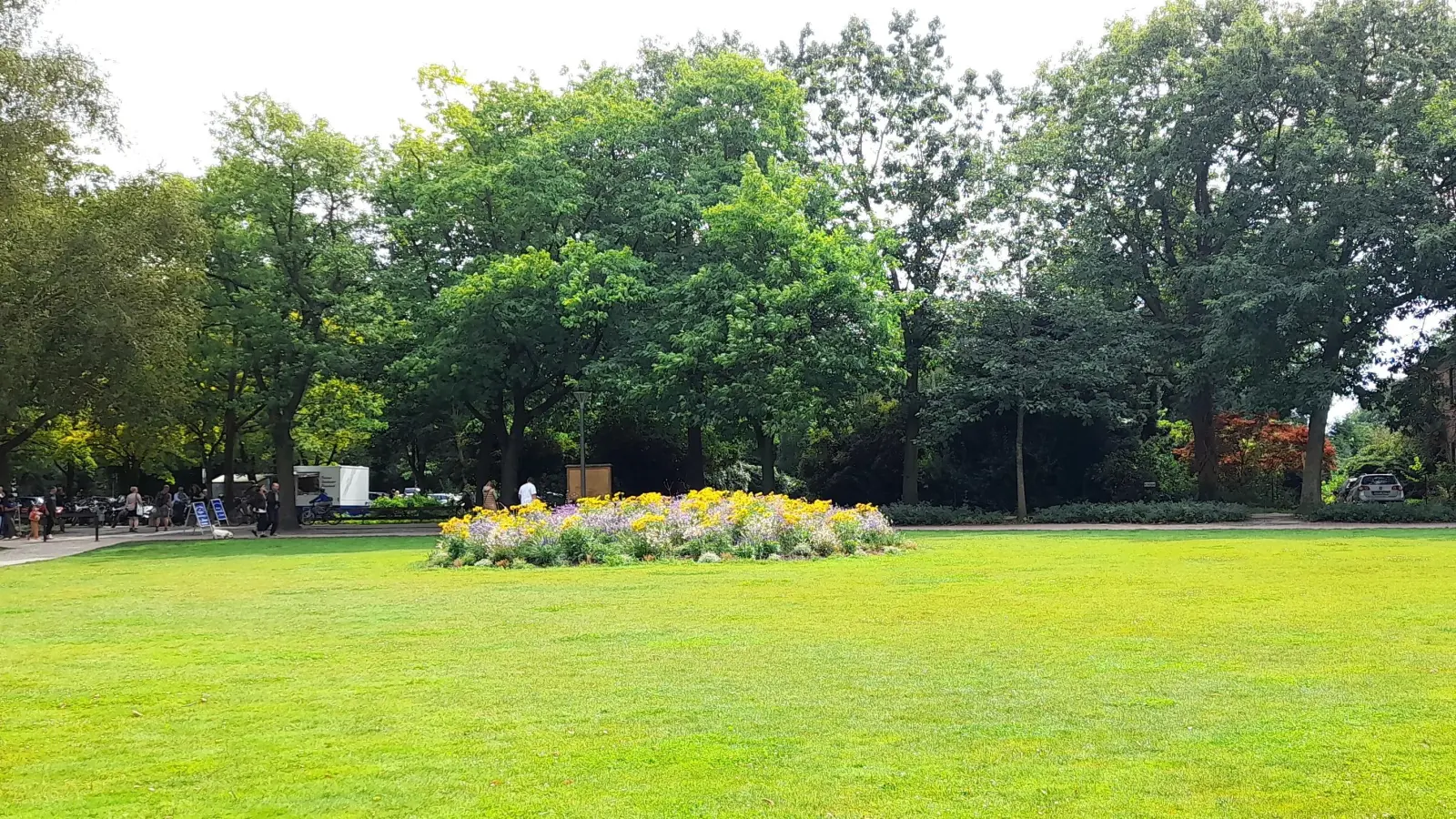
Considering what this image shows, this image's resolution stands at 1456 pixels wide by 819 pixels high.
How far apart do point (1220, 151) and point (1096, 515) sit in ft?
44.4

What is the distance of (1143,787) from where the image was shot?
17.3 feet

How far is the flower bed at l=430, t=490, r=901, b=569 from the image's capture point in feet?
65.4

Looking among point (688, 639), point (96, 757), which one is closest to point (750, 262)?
point (688, 639)

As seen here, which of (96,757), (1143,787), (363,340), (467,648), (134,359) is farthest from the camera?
(363,340)

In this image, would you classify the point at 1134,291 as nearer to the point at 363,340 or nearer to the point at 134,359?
the point at 363,340

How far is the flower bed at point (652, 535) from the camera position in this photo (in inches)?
785

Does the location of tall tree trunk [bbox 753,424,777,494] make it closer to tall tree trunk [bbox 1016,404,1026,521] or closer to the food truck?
tall tree trunk [bbox 1016,404,1026,521]

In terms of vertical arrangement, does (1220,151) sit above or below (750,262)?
above

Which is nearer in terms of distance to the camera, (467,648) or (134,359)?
(467,648)

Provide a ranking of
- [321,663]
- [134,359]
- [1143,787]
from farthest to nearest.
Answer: [134,359] → [321,663] → [1143,787]

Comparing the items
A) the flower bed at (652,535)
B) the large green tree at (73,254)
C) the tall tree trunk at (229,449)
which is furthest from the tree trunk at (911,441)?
the tall tree trunk at (229,449)

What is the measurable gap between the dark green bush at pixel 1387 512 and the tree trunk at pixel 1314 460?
157cm

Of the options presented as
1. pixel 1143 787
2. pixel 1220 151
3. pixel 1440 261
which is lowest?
pixel 1143 787

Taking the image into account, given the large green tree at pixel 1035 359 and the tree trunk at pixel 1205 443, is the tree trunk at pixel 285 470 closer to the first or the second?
the large green tree at pixel 1035 359
